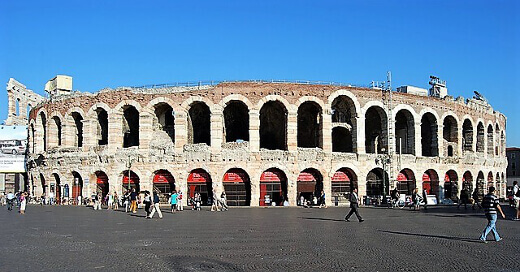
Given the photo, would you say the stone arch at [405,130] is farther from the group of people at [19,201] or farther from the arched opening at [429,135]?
the group of people at [19,201]

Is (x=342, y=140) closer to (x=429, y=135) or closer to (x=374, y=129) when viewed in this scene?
(x=374, y=129)

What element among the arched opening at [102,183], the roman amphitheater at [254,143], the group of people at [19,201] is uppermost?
the roman amphitheater at [254,143]

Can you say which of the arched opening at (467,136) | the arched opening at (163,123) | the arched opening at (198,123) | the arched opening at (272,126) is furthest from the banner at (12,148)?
the arched opening at (467,136)

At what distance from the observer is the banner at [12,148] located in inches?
1763

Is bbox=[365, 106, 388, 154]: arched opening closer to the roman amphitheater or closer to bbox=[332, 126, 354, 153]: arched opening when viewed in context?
the roman amphitheater

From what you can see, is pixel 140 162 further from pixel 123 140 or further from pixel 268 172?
pixel 268 172

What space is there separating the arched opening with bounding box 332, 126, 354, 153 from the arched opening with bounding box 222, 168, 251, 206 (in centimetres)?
997

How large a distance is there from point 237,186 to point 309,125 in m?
9.39

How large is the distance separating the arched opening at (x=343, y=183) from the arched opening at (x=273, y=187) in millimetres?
3850

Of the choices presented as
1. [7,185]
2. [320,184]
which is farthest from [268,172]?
[7,185]

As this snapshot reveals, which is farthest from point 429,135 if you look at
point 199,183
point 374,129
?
point 199,183

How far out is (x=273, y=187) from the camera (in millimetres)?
34438

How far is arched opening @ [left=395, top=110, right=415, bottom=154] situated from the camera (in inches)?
1508

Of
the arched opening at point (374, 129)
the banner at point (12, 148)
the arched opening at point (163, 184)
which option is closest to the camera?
the arched opening at point (163, 184)
